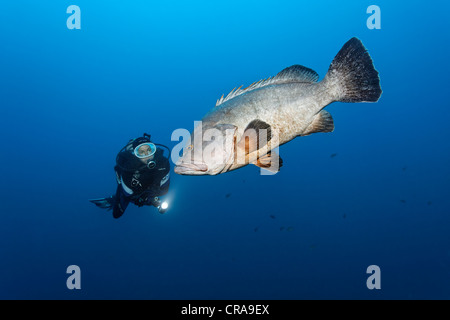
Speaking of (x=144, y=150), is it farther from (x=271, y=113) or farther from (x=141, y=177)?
(x=271, y=113)

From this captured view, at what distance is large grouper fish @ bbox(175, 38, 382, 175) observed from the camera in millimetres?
2332

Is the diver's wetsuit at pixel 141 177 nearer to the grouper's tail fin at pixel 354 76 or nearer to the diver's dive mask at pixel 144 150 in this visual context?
the diver's dive mask at pixel 144 150

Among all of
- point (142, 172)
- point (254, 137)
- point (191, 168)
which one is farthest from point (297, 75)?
point (142, 172)

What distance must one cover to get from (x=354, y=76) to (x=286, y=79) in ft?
2.18

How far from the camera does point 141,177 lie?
220 inches

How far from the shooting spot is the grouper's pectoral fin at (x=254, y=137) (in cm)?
234

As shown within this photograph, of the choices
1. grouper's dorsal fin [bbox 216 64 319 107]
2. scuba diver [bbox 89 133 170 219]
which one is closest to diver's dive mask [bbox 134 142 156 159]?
scuba diver [bbox 89 133 170 219]

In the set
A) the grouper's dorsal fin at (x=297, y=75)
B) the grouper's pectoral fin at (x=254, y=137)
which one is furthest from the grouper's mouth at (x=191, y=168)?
the grouper's dorsal fin at (x=297, y=75)

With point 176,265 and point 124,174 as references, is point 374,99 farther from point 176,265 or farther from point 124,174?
point 176,265

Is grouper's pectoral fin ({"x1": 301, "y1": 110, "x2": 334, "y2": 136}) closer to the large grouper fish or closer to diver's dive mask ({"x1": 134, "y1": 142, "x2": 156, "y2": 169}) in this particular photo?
the large grouper fish

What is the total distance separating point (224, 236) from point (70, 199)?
2680 centimetres

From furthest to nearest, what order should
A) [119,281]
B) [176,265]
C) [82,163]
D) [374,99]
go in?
[82,163]
[176,265]
[119,281]
[374,99]

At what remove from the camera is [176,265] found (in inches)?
987
